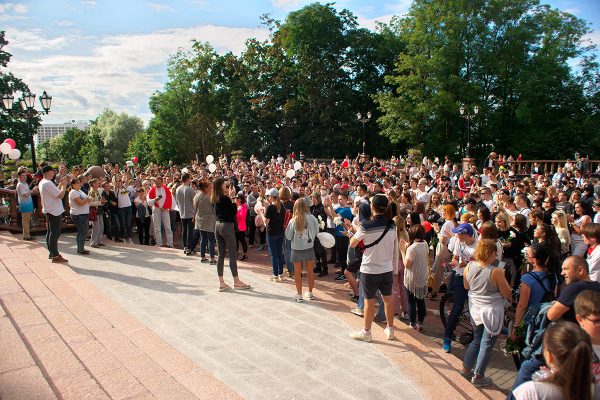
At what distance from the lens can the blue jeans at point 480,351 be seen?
15.0 feet

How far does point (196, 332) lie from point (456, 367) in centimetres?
320

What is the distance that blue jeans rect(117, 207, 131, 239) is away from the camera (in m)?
11.0

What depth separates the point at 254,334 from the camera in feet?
17.1

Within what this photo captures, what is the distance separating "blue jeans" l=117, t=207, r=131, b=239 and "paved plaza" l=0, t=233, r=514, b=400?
143 inches

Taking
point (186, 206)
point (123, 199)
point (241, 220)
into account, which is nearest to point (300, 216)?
point (186, 206)

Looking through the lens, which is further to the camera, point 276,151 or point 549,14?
point 276,151

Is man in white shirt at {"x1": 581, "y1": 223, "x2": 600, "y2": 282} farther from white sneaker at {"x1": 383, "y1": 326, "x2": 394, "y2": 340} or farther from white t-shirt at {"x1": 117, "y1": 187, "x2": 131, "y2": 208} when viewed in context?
white t-shirt at {"x1": 117, "y1": 187, "x2": 131, "y2": 208}

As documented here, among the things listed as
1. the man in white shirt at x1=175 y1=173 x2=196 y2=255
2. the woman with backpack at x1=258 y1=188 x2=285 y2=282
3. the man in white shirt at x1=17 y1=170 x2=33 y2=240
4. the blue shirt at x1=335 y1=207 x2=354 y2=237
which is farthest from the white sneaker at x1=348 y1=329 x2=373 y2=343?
the man in white shirt at x1=17 y1=170 x2=33 y2=240

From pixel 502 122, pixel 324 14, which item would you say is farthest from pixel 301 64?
pixel 502 122

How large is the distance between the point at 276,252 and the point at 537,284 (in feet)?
15.3

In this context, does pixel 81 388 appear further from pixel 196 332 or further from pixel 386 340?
pixel 386 340

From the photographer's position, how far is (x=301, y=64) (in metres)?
39.8

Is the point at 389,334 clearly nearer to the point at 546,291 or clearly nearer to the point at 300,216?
the point at 546,291

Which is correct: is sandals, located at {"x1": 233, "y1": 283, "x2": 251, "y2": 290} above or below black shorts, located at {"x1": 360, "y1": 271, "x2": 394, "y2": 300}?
below
